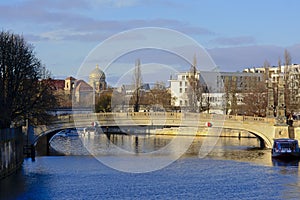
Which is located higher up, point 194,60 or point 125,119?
point 194,60

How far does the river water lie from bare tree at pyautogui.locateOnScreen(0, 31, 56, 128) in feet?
13.0

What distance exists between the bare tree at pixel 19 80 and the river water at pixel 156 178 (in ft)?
13.0

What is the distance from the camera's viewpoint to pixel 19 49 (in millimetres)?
51094

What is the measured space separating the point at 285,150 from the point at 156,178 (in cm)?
1722

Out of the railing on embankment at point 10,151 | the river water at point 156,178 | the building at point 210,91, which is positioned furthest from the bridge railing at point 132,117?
the building at point 210,91

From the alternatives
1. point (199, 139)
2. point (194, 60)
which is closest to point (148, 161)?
point (199, 139)

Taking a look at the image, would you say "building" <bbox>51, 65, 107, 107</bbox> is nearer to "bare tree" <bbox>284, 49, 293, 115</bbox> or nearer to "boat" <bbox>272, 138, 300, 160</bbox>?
"bare tree" <bbox>284, 49, 293, 115</bbox>

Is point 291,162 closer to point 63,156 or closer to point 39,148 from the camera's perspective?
point 63,156

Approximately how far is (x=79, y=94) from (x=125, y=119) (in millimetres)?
48804

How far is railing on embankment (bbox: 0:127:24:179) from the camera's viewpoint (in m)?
41.2

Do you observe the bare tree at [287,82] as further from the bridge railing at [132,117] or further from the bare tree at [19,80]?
the bare tree at [19,80]

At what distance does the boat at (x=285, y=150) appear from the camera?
56.5 meters

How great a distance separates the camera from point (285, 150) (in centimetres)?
5672

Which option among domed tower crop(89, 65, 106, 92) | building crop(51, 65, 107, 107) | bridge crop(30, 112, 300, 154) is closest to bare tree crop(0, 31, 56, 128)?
bridge crop(30, 112, 300, 154)
